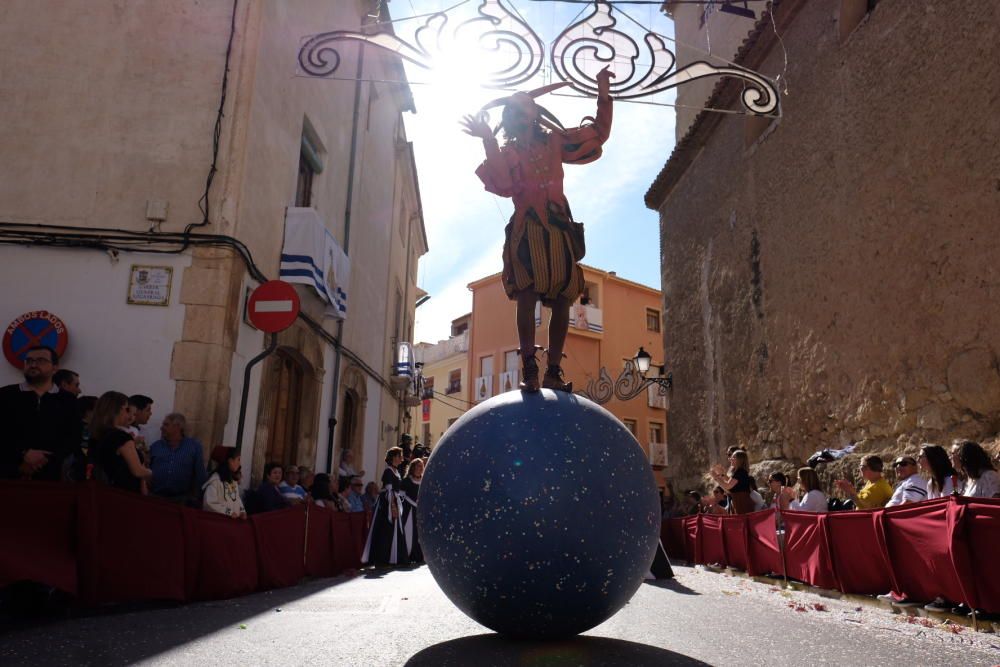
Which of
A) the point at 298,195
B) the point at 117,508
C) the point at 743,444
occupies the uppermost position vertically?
the point at 298,195

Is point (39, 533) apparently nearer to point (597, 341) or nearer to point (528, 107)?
point (528, 107)

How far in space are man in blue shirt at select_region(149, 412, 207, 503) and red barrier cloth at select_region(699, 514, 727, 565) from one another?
6.87 meters

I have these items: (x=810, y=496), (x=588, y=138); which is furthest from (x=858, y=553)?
(x=588, y=138)

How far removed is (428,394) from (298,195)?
25144 mm

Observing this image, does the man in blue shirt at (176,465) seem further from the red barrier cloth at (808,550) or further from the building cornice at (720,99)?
the building cornice at (720,99)

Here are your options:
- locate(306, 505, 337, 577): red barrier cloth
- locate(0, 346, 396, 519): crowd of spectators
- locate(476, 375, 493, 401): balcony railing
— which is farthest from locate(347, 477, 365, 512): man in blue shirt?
locate(476, 375, 493, 401): balcony railing

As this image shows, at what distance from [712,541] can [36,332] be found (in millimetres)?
9088

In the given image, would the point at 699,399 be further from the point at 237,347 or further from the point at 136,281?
the point at 136,281

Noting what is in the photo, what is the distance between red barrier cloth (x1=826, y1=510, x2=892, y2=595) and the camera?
626 centimetres

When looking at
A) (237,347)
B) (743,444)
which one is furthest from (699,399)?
(237,347)

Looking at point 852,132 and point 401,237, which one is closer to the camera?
point 852,132

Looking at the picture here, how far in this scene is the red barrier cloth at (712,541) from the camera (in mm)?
10547

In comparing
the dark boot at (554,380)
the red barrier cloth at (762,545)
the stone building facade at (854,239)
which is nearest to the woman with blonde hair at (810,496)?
the red barrier cloth at (762,545)

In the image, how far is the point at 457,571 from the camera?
315 cm
